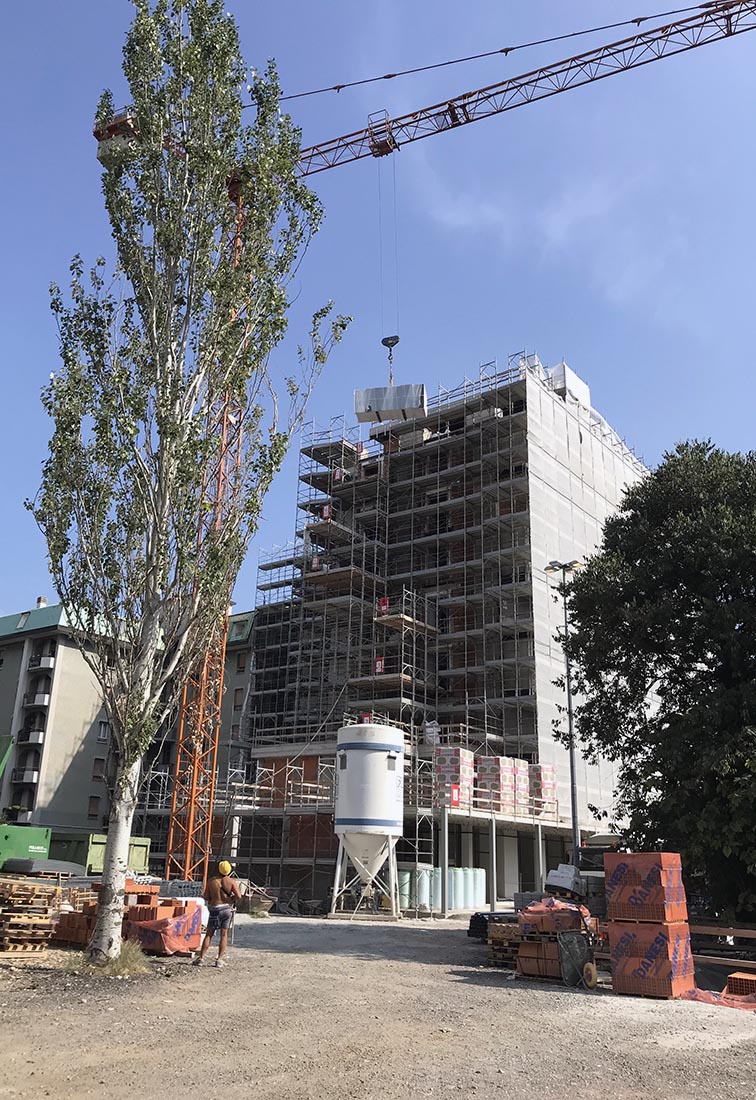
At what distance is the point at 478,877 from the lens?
35062 millimetres

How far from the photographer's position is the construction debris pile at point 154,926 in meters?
15.0

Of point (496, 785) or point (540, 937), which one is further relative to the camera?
point (496, 785)

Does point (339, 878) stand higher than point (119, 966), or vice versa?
point (339, 878)

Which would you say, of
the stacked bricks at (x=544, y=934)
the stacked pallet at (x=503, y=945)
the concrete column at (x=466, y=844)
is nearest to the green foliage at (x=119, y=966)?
the stacked bricks at (x=544, y=934)

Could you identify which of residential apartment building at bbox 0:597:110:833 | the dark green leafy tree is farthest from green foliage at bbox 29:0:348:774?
residential apartment building at bbox 0:597:110:833

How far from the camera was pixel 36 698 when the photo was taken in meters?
52.1

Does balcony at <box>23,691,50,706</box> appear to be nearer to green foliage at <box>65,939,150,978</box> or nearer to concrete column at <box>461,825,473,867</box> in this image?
concrete column at <box>461,825,473,867</box>

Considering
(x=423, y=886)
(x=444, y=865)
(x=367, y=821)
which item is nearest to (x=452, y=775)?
(x=444, y=865)

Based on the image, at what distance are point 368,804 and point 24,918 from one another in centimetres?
1354

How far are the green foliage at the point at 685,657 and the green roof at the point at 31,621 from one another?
37.3 metres

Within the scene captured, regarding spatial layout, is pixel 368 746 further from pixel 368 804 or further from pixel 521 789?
pixel 521 789

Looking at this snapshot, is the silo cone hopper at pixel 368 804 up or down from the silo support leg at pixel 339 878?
up

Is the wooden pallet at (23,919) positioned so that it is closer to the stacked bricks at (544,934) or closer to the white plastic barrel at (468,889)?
the stacked bricks at (544,934)

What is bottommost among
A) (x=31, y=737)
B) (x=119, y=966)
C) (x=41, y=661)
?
(x=119, y=966)
